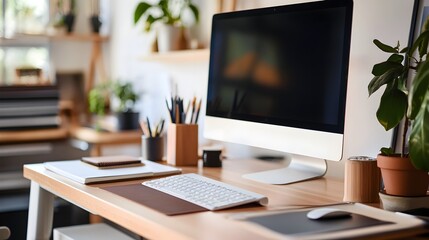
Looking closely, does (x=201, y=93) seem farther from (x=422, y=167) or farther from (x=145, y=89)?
(x=422, y=167)

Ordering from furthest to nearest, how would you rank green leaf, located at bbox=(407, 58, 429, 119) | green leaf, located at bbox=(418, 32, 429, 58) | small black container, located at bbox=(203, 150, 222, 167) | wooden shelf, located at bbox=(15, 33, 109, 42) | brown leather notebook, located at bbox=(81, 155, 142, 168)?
1. wooden shelf, located at bbox=(15, 33, 109, 42)
2. small black container, located at bbox=(203, 150, 222, 167)
3. brown leather notebook, located at bbox=(81, 155, 142, 168)
4. green leaf, located at bbox=(418, 32, 429, 58)
5. green leaf, located at bbox=(407, 58, 429, 119)

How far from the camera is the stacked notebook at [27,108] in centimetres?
357

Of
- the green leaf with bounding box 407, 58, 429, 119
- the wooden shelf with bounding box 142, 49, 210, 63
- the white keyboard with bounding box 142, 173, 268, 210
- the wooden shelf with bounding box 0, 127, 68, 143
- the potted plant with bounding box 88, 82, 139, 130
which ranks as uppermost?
the wooden shelf with bounding box 142, 49, 210, 63

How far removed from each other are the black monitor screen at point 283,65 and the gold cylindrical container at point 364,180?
0.35ft

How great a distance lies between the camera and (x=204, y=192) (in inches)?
58.5

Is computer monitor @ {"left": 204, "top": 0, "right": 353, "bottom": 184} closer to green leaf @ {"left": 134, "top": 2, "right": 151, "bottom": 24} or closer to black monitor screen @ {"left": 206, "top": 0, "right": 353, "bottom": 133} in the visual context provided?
black monitor screen @ {"left": 206, "top": 0, "right": 353, "bottom": 133}

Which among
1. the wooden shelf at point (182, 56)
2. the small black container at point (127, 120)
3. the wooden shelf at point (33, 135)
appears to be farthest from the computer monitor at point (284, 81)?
the wooden shelf at point (33, 135)

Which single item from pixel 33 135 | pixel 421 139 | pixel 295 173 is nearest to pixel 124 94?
pixel 33 135

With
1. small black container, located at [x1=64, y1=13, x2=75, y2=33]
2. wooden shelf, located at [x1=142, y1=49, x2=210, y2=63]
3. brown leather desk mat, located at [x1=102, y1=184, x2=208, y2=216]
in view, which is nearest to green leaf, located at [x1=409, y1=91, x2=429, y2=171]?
brown leather desk mat, located at [x1=102, y1=184, x2=208, y2=216]

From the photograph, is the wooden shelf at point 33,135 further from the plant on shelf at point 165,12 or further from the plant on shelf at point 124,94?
the plant on shelf at point 165,12

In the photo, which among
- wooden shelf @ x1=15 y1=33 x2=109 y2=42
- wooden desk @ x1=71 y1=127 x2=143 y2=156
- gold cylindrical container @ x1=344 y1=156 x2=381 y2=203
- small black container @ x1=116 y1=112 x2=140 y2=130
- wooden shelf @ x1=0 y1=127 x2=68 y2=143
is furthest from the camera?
wooden shelf @ x1=15 y1=33 x2=109 y2=42

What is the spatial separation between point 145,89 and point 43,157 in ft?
2.48

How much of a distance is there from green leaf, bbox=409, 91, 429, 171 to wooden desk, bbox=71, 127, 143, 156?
6.87 ft

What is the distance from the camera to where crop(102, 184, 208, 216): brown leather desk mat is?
52.9 inches
